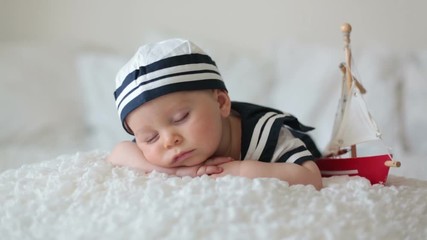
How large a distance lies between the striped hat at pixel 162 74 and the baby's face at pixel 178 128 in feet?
0.05

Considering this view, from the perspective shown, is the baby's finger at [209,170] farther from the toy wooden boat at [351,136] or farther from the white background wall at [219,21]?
the white background wall at [219,21]

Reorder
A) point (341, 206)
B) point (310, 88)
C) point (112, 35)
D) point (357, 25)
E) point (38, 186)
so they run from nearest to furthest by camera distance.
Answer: point (341, 206) → point (38, 186) → point (310, 88) → point (357, 25) → point (112, 35)

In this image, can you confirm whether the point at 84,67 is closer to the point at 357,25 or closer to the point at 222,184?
the point at 357,25

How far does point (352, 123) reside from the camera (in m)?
1.06

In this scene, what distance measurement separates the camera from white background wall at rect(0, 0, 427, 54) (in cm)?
183

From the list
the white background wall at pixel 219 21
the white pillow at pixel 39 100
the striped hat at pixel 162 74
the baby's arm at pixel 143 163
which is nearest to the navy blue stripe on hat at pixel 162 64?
the striped hat at pixel 162 74

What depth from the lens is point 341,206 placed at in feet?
2.17

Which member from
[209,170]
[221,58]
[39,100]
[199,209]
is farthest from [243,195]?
[39,100]

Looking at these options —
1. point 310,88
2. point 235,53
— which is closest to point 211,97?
point 310,88

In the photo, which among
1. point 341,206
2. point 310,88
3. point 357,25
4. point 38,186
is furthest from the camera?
point 357,25

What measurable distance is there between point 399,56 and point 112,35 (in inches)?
46.7

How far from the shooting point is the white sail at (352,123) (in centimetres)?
103

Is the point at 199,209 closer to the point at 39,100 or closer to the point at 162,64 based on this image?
the point at 162,64

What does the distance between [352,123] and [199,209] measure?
0.55m
